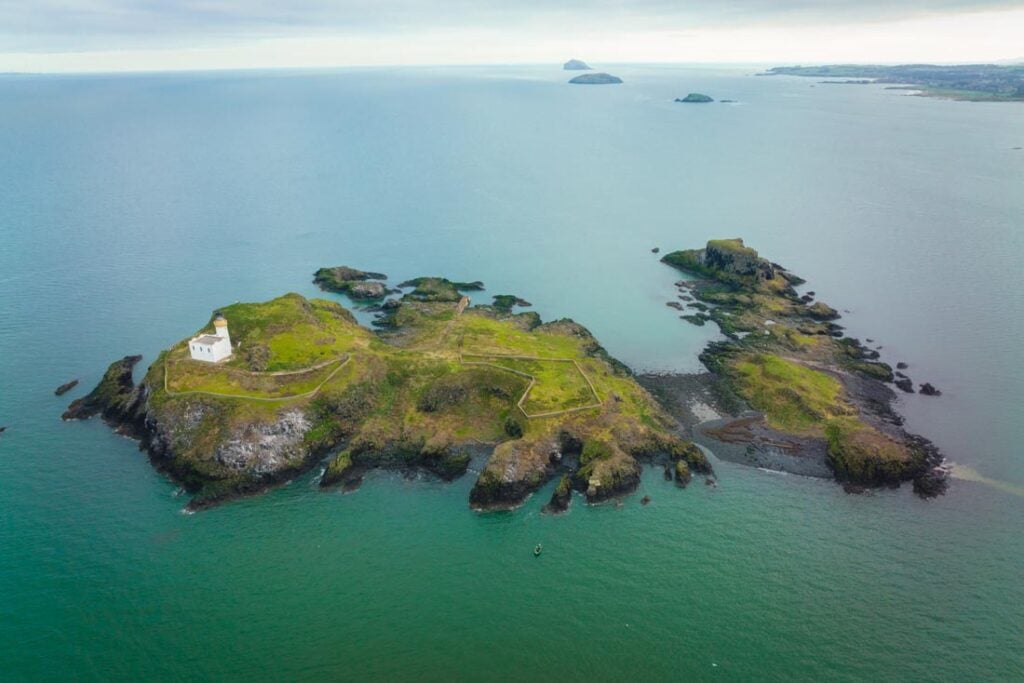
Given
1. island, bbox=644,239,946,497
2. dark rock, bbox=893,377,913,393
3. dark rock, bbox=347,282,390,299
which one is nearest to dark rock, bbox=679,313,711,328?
island, bbox=644,239,946,497

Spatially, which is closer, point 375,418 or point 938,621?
point 938,621

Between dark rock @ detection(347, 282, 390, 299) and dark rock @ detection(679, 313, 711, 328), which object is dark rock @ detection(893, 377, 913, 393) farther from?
dark rock @ detection(347, 282, 390, 299)

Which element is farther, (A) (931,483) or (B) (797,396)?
(B) (797,396)

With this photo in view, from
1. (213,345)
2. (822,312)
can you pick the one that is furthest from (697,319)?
(213,345)

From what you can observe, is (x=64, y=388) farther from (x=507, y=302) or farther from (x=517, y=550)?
(x=507, y=302)

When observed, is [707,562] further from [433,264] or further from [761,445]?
[433,264]

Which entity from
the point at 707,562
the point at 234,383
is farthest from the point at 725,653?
the point at 234,383
